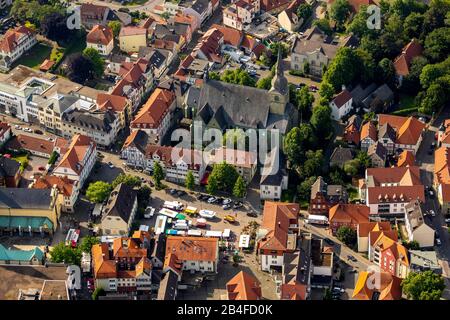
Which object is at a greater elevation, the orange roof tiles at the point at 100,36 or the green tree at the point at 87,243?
the green tree at the point at 87,243

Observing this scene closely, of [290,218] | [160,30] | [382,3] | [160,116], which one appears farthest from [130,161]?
[382,3]

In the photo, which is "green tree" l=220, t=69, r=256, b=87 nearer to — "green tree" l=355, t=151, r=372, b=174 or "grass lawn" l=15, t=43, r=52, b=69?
"green tree" l=355, t=151, r=372, b=174

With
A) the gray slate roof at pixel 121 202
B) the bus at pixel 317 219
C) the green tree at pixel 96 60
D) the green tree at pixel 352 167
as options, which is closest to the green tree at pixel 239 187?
the bus at pixel 317 219

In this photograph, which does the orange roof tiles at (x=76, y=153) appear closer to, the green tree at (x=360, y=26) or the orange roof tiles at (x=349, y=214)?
the orange roof tiles at (x=349, y=214)

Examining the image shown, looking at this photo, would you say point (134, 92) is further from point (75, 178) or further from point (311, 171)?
point (311, 171)

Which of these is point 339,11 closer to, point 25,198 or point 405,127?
point 405,127

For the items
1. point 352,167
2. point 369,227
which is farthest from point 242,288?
point 352,167
